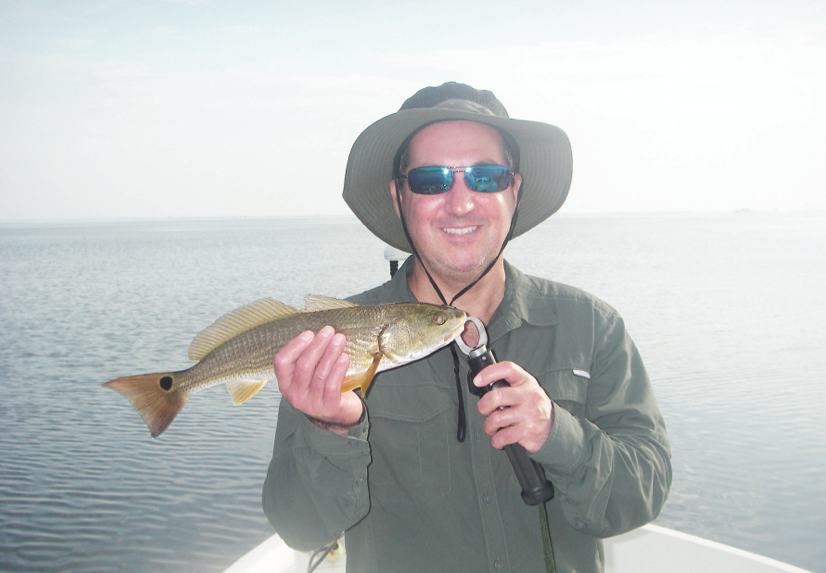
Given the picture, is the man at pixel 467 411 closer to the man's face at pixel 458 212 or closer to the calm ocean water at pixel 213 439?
the man's face at pixel 458 212

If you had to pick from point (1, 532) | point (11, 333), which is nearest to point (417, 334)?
point (1, 532)

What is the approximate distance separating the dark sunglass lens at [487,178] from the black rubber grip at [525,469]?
1.27m

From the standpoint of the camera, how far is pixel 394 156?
406 centimetres

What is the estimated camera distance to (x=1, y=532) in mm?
9484

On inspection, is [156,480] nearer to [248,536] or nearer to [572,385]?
[248,536]

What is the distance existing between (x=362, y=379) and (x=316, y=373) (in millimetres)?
277

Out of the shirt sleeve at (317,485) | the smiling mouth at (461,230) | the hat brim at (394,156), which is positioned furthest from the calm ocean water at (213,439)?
the smiling mouth at (461,230)

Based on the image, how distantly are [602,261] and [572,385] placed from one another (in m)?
44.7

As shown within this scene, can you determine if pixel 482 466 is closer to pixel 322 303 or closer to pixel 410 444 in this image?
pixel 410 444

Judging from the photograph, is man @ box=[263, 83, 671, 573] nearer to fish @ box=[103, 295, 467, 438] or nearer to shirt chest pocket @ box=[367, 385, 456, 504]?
shirt chest pocket @ box=[367, 385, 456, 504]

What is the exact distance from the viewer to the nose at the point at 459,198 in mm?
3488

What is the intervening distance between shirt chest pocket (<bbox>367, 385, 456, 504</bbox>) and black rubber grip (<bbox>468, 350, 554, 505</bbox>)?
712 millimetres

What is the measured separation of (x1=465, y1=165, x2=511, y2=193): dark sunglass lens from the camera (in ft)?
11.7

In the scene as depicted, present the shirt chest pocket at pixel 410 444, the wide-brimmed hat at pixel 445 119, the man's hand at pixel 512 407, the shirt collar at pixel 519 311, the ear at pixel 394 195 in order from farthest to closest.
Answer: the ear at pixel 394 195 → the wide-brimmed hat at pixel 445 119 → the shirt collar at pixel 519 311 → the shirt chest pocket at pixel 410 444 → the man's hand at pixel 512 407
